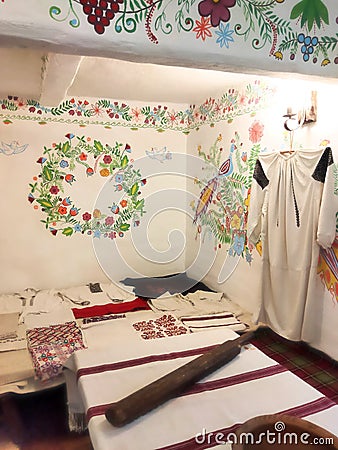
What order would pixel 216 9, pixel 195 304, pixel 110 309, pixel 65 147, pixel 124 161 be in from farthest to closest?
pixel 124 161, pixel 65 147, pixel 195 304, pixel 110 309, pixel 216 9

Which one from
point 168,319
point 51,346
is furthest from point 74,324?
point 168,319

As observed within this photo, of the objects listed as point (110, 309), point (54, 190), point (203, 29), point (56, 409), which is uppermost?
point (203, 29)

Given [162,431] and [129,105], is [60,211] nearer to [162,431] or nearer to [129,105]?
[129,105]

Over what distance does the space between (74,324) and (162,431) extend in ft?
5.53

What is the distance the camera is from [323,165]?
2.09 metres

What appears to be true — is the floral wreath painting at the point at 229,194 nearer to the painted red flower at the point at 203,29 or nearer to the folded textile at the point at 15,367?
the painted red flower at the point at 203,29

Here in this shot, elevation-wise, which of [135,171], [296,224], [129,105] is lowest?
[296,224]

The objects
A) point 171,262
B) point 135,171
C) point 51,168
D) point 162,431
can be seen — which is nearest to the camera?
point 162,431

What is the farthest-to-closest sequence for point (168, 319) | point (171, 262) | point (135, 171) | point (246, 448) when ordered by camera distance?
point (171, 262) → point (135, 171) → point (168, 319) → point (246, 448)

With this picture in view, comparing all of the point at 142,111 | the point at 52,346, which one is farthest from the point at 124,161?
the point at 52,346

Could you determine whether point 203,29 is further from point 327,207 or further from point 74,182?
point 74,182

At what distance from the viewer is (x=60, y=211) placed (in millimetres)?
3357

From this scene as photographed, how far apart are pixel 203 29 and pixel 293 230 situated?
5.06 feet

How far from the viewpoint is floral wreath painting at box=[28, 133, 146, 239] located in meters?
3.26
